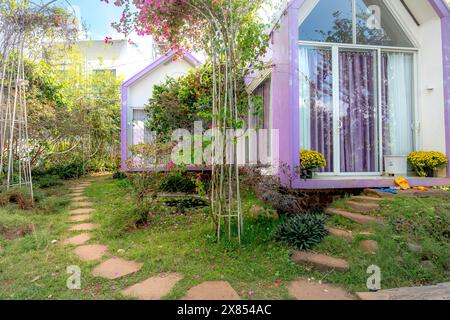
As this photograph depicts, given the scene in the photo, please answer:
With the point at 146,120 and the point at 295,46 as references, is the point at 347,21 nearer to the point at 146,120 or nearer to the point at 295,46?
the point at 295,46

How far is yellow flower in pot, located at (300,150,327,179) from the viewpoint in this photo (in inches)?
185

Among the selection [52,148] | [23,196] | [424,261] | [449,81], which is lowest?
[424,261]

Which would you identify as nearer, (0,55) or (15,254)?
(15,254)

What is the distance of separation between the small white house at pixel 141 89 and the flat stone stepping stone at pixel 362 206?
699cm

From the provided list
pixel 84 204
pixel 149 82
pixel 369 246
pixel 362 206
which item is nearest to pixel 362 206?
pixel 362 206

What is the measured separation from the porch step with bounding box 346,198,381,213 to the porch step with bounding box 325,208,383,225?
5.4 inches

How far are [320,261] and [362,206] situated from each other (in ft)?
4.95

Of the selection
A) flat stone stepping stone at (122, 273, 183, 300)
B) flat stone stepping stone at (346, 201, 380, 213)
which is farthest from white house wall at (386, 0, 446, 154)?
flat stone stepping stone at (122, 273, 183, 300)

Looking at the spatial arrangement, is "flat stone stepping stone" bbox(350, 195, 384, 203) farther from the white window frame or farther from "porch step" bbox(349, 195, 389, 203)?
the white window frame

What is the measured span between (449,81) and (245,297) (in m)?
5.19

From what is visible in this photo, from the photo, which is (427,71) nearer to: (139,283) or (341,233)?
(341,233)

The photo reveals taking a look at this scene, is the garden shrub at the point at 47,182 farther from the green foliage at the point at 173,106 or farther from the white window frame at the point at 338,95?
the white window frame at the point at 338,95
